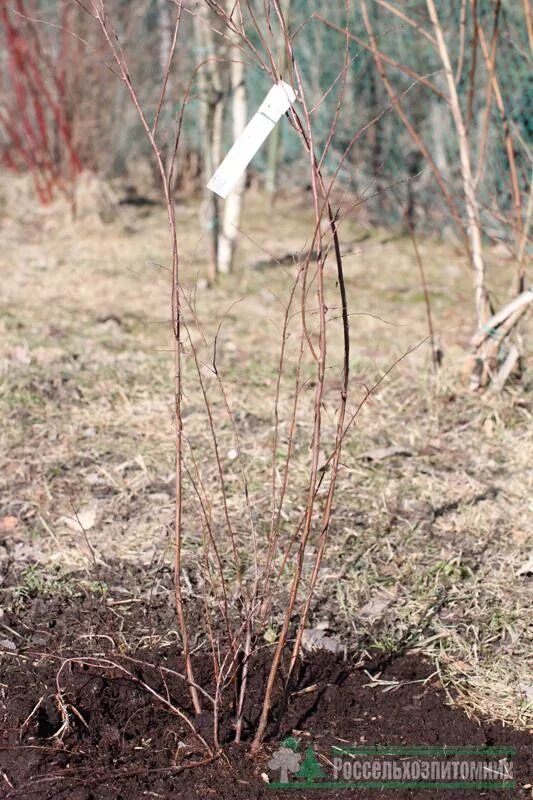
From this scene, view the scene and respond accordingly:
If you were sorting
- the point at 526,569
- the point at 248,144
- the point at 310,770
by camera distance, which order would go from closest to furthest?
1. the point at 248,144
2. the point at 310,770
3. the point at 526,569

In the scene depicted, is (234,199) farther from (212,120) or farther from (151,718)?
(151,718)

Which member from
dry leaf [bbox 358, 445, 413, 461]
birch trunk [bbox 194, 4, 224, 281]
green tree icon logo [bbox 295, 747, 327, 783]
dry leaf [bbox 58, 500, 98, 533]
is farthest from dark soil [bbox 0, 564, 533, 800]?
birch trunk [bbox 194, 4, 224, 281]

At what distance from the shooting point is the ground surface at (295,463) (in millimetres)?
2584

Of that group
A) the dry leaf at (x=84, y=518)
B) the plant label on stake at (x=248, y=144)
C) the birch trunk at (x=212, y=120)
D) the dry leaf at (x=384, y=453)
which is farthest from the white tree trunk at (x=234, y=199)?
the plant label on stake at (x=248, y=144)

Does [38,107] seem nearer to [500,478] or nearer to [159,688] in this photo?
[500,478]

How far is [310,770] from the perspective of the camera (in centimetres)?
204

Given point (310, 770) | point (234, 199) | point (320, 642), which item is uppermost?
point (234, 199)

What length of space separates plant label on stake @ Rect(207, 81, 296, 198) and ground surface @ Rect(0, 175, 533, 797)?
0.20 metres

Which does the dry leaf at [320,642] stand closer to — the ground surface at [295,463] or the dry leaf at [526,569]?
the ground surface at [295,463]

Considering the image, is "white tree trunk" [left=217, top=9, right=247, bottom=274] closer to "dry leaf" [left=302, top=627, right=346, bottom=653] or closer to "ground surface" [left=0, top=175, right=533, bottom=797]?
"ground surface" [left=0, top=175, right=533, bottom=797]

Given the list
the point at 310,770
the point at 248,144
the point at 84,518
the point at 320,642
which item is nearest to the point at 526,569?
the point at 320,642

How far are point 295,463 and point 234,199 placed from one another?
232 centimetres

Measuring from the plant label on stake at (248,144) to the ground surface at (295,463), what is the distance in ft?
0.66

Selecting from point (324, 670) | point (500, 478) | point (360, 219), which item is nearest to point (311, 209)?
point (360, 219)
